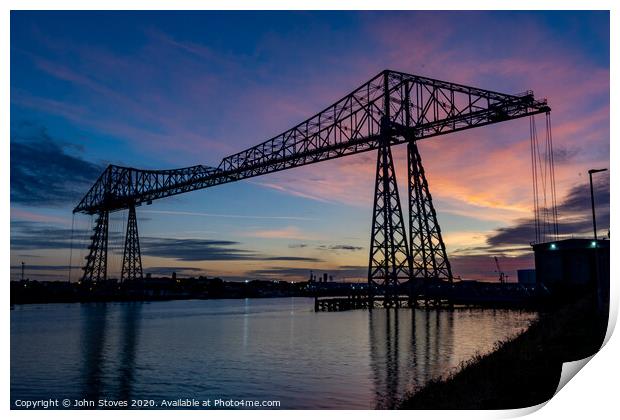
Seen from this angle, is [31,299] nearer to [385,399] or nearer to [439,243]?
[439,243]

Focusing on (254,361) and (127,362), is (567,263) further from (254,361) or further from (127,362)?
(127,362)

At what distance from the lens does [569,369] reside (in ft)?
44.6

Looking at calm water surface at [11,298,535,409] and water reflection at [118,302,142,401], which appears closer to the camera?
calm water surface at [11,298,535,409]

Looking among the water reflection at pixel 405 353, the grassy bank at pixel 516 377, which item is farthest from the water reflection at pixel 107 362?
the grassy bank at pixel 516 377

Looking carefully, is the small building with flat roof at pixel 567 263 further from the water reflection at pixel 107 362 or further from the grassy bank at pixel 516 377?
the water reflection at pixel 107 362

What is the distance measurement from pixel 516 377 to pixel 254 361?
1432 centimetres

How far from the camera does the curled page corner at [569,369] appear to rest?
1307cm

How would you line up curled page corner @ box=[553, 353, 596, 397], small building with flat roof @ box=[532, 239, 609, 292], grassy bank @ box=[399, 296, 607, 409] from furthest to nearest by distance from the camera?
small building with flat roof @ box=[532, 239, 609, 292] < curled page corner @ box=[553, 353, 596, 397] < grassy bank @ box=[399, 296, 607, 409]

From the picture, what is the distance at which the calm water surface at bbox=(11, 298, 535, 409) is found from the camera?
18172 millimetres

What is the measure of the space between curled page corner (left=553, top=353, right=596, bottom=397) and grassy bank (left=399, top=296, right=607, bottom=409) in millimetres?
113

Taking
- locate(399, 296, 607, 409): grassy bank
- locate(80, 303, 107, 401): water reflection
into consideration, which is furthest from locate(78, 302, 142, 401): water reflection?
locate(399, 296, 607, 409): grassy bank

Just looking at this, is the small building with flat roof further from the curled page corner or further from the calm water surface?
the curled page corner

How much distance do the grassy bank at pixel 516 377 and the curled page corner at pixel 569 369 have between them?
0.11m
